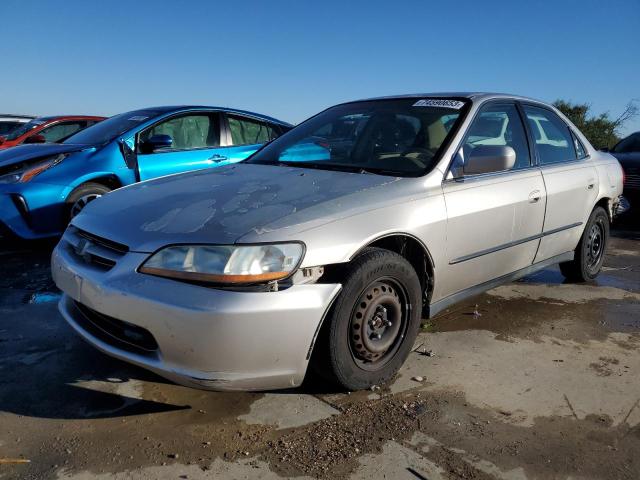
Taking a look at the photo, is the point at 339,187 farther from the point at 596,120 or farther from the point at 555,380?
the point at 596,120

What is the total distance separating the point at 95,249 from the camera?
2584mm

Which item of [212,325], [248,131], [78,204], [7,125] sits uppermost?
[7,125]

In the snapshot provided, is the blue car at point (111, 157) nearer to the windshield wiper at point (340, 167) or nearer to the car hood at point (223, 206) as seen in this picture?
the car hood at point (223, 206)

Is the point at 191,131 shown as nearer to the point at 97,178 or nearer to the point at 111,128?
→ the point at 111,128

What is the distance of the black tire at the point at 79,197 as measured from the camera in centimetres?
505

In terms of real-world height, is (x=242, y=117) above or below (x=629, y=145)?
above

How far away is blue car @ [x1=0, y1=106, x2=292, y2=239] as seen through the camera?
4902mm

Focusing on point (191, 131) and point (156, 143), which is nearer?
point (156, 143)

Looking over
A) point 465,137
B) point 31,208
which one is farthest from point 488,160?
point 31,208

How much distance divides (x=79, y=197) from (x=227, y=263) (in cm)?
350

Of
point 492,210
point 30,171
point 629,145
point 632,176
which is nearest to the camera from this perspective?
point 492,210

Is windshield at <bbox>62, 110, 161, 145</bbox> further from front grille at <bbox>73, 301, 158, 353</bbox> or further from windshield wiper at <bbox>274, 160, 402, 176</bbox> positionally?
front grille at <bbox>73, 301, 158, 353</bbox>

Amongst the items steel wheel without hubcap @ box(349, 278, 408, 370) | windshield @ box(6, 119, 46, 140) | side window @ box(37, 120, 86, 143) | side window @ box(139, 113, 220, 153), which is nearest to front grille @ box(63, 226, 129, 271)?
Result: steel wheel without hubcap @ box(349, 278, 408, 370)

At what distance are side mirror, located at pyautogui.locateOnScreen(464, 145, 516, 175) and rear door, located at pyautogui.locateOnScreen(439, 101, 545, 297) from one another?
1.9 inches
